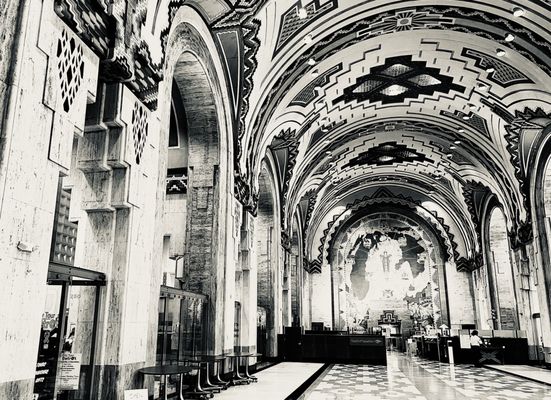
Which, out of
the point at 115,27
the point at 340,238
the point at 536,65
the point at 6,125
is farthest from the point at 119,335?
the point at 340,238

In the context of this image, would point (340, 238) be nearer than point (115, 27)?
No

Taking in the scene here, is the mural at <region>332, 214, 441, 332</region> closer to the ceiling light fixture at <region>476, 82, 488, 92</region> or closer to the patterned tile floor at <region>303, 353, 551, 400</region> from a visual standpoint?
the ceiling light fixture at <region>476, 82, 488, 92</region>

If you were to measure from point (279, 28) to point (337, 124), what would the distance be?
18.4 feet

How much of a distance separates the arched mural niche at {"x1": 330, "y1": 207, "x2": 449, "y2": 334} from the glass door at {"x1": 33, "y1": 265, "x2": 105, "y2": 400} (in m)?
16.8

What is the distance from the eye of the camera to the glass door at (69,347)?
10.7 feet

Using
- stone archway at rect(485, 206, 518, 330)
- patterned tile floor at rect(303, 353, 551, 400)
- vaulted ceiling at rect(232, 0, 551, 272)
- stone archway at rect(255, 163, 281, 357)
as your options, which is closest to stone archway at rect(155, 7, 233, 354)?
vaulted ceiling at rect(232, 0, 551, 272)

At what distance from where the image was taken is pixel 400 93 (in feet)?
40.0

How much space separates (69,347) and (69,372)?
1304mm

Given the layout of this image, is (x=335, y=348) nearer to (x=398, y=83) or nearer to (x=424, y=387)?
(x=424, y=387)

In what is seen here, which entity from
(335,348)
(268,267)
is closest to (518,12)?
(268,267)

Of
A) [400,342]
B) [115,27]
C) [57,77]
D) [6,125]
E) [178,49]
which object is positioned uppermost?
[178,49]

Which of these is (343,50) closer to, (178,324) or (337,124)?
(337,124)

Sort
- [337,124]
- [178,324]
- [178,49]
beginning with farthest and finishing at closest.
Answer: [337,124] < [178,324] < [178,49]

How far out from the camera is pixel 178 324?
6176mm
